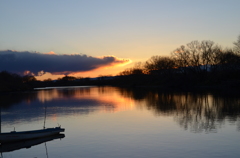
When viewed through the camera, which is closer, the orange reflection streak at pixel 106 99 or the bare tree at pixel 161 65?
the orange reflection streak at pixel 106 99

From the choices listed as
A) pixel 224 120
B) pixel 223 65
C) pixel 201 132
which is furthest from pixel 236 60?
pixel 201 132

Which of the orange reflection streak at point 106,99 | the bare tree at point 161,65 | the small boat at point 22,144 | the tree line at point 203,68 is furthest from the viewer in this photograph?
the bare tree at point 161,65

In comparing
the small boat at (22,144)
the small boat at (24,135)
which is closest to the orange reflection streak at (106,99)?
the small boat at (24,135)

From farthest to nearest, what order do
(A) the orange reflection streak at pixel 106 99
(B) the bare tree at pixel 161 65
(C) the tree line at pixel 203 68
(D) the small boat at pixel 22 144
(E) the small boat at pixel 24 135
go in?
(B) the bare tree at pixel 161 65
(C) the tree line at pixel 203 68
(A) the orange reflection streak at pixel 106 99
(E) the small boat at pixel 24 135
(D) the small boat at pixel 22 144

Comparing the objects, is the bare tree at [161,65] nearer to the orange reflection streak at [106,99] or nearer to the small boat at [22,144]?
the orange reflection streak at [106,99]

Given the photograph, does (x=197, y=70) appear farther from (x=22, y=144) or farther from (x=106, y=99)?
(x=22, y=144)

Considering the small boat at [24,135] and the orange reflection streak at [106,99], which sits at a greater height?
the small boat at [24,135]

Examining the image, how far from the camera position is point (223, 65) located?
259 ft

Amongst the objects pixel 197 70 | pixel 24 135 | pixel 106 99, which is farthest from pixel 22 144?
pixel 197 70

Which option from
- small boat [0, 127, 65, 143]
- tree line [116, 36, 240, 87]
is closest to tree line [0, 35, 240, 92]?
tree line [116, 36, 240, 87]

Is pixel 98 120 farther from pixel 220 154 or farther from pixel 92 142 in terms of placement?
pixel 220 154

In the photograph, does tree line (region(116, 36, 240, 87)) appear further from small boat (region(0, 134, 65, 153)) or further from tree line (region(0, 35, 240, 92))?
small boat (region(0, 134, 65, 153))

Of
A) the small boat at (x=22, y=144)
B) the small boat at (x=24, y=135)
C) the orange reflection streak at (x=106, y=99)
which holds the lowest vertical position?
the small boat at (x=22, y=144)

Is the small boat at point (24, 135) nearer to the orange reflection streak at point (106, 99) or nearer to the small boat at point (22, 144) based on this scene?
the small boat at point (22, 144)
